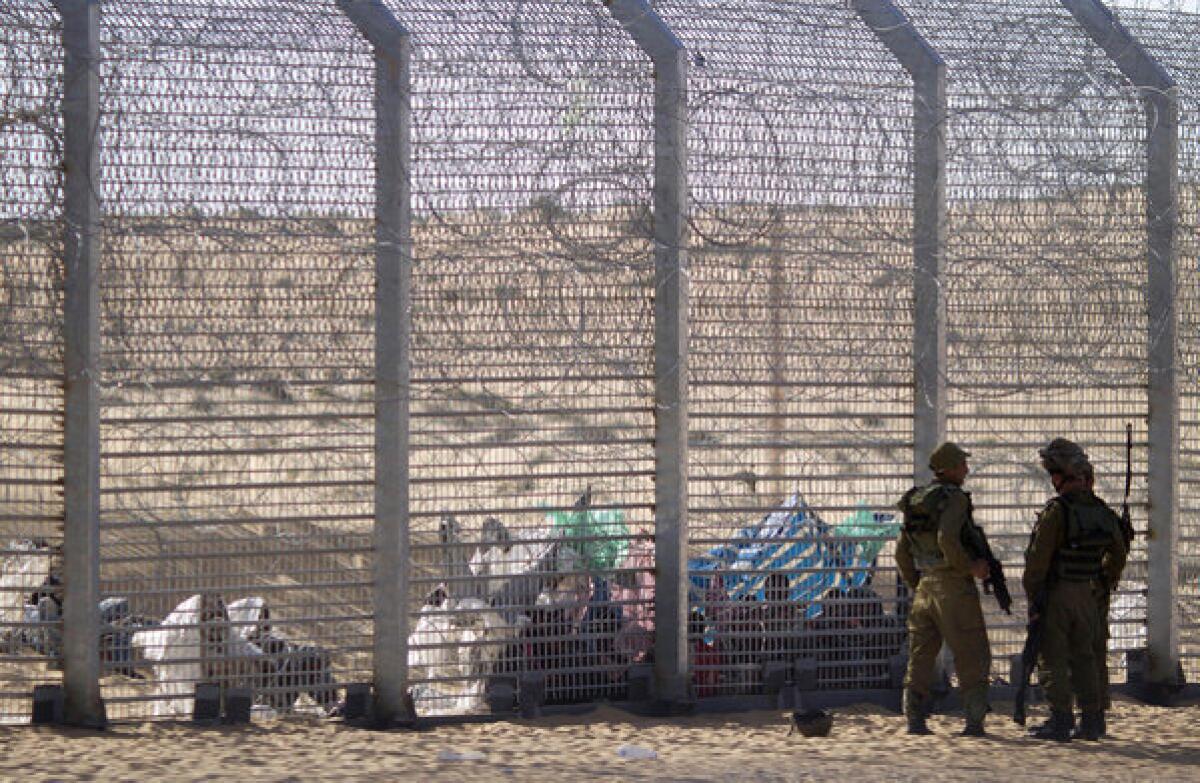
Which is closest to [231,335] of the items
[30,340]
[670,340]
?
[30,340]

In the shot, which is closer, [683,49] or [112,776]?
[112,776]

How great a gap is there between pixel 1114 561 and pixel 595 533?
2.53 m

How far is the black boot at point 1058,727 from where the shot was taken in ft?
26.7

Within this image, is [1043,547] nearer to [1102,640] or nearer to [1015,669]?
[1102,640]

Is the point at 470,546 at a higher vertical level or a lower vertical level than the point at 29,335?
lower

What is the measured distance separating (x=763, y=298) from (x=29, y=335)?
142 inches

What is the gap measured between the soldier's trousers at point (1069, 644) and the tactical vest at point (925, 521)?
0.58m

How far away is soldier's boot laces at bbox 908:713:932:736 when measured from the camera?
324 inches

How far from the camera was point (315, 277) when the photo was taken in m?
8.12

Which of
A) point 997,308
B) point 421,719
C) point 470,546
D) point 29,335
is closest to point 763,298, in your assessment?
point 997,308

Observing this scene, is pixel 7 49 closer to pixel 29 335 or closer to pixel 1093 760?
pixel 29 335

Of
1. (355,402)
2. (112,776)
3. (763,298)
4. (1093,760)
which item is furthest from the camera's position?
(763,298)

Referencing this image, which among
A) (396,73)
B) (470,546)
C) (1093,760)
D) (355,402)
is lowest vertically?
(1093,760)

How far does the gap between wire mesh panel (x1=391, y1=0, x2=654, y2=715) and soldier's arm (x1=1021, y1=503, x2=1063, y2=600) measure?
Answer: 1.87 metres
